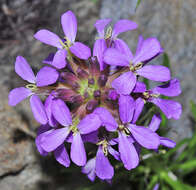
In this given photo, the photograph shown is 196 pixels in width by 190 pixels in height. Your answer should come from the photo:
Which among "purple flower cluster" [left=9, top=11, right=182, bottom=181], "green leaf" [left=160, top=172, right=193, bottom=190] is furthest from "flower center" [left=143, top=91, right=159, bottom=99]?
"green leaf" [left=160, top=172, right=193, bottom=190]

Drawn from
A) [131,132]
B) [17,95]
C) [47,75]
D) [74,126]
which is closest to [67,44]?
[47,75]

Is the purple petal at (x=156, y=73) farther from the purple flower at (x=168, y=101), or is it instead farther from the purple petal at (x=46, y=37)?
the purple petal at (x=46, y=37)

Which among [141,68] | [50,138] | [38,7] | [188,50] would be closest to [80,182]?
[50,138]

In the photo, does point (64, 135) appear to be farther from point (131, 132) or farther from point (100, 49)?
point (100, 49)

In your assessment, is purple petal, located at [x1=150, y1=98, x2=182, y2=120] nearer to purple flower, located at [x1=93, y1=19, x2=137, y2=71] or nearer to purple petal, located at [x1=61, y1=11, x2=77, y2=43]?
purple flower, located at [x1=93, y1=19, x2=137, y2=71]

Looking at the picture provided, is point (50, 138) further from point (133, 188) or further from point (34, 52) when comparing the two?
point (133, 188)

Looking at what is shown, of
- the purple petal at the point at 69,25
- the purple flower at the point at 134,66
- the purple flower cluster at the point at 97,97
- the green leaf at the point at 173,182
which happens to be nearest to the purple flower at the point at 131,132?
the purple flower cluster at the point at 97,97
